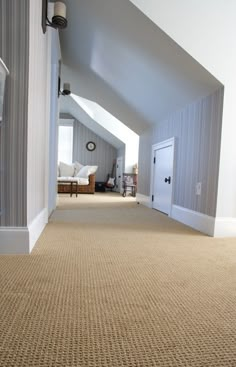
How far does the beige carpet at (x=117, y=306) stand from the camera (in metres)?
0.69

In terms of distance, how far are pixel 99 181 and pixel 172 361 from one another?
26.2 ft

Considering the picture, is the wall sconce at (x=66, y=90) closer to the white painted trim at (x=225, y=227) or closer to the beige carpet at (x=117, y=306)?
the beige carpet at (x=117, y=306)

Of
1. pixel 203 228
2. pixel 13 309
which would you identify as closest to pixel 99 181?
pixel 203 228

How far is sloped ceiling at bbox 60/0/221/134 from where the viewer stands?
7.30 feet

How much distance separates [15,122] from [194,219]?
6.34 feet

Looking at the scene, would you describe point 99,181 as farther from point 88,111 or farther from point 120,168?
point 88,111

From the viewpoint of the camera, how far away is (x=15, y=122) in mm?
1482

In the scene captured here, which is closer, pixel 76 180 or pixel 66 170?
pixel 76 180

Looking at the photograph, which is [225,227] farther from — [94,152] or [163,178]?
[94,152]

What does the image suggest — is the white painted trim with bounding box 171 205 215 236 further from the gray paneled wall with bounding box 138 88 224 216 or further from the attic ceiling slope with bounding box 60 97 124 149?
the attic ceiling slope with bounding box 60 97 124 149

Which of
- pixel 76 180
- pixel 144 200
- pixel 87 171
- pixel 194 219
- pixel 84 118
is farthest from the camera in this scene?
pixel 84 118

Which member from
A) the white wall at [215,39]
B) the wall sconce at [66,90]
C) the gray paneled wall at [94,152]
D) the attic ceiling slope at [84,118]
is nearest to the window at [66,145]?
the gray paneled wall at [94,152]

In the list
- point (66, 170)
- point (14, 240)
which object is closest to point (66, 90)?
point (14, 240)

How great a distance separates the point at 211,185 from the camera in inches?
92.0
